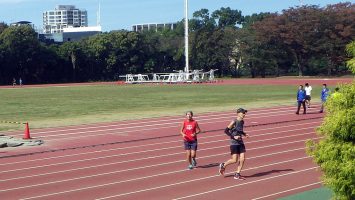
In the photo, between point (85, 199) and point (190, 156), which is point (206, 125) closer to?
point (190, 156)

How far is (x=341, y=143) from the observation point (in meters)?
7.50

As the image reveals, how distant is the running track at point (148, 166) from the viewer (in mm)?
12125

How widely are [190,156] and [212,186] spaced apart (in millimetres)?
2092

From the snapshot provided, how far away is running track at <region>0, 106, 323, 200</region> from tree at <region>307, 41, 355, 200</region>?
13.2ft

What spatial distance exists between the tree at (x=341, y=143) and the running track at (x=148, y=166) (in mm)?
4020

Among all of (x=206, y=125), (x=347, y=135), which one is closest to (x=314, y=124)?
(x=206, y=125)

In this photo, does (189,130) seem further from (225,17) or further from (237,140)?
(225,17)

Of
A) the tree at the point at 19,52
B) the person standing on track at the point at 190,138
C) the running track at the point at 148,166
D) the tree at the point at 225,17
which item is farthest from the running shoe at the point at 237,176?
the tree at the point at 225,17

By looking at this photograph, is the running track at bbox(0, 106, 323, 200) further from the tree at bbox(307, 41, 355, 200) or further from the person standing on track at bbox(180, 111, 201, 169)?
the tree at bbox(307, 41, 355, 200)

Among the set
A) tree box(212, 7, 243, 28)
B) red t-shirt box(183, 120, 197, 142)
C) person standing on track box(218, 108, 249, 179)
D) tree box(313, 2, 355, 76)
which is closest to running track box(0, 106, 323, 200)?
person standing on track box(218, 108, 249, 179)

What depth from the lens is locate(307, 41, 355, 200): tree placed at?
24.1ft

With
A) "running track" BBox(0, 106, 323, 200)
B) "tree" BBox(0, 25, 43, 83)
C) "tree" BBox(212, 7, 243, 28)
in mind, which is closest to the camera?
"running track" BBox(0, 106, 323, 200)

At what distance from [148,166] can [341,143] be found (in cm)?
804

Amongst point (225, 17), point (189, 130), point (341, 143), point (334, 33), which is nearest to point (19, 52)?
point (334, 33)
